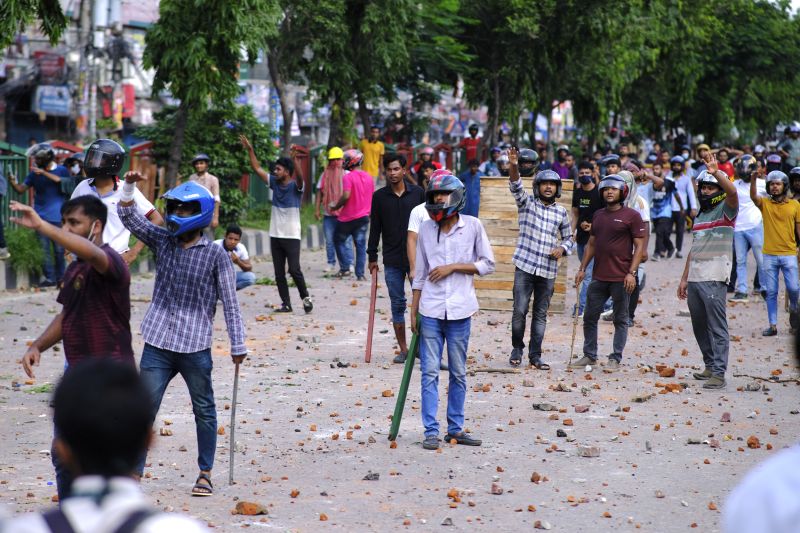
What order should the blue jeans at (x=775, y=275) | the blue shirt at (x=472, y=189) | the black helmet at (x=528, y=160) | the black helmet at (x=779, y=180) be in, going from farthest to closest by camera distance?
the blue shirt at (x=472, y=189), the black helmet at (x=528, y=160), the blue jeans at (x=775, y=275), the black helmet at (x=779, y=180)

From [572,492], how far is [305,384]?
368 centimetres

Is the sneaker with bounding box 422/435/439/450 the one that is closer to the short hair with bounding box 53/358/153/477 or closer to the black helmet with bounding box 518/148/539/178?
the short hair with bounding box 53/358/153/477

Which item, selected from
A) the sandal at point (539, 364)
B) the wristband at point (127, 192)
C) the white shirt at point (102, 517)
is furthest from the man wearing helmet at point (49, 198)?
the white shirt at point (102, 517)

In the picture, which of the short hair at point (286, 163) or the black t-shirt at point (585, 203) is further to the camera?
the short hair at point (286, 163)

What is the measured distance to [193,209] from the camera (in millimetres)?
6441

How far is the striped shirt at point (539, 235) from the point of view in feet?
36.8

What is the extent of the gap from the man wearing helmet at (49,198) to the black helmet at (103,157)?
8.65 m

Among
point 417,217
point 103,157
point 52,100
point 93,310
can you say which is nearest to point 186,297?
point 93,310

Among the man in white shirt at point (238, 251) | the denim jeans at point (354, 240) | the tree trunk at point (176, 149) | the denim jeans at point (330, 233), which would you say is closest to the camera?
the man in white shirt at point (238, 251)

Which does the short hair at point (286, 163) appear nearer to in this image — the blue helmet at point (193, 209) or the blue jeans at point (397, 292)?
the blue jeans at point (397, 292)

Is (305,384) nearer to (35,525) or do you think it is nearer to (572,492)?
(572,492)

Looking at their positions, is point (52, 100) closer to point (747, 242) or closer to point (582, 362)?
point (747, 242)

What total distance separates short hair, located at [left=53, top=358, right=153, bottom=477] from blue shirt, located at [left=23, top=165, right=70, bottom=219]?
14.3 metres

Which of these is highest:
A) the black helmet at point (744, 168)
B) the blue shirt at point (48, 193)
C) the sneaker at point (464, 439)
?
the black helmet at point (744, 168)
